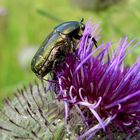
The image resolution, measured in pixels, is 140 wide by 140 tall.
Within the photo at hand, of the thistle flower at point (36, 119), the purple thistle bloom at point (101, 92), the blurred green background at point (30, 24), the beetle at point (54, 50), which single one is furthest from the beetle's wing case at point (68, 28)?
the blurred green background at point (30, 24)

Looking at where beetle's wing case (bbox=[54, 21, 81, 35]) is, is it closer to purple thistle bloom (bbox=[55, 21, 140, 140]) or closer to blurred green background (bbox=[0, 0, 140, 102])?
purple thistle bloom (bbox=[55, 21, 140, 140])

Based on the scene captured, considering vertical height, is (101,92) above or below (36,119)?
below

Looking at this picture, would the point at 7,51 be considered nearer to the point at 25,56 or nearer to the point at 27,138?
the point at 25,56

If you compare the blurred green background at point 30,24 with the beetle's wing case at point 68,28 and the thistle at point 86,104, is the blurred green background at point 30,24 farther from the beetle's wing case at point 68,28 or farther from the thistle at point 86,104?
the thistle at point 86,104

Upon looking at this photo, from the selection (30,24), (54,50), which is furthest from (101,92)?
(30,24)

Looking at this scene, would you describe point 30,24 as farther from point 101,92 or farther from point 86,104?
point 86,104

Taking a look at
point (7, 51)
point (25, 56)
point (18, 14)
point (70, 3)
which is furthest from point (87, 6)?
point (18, 14)
